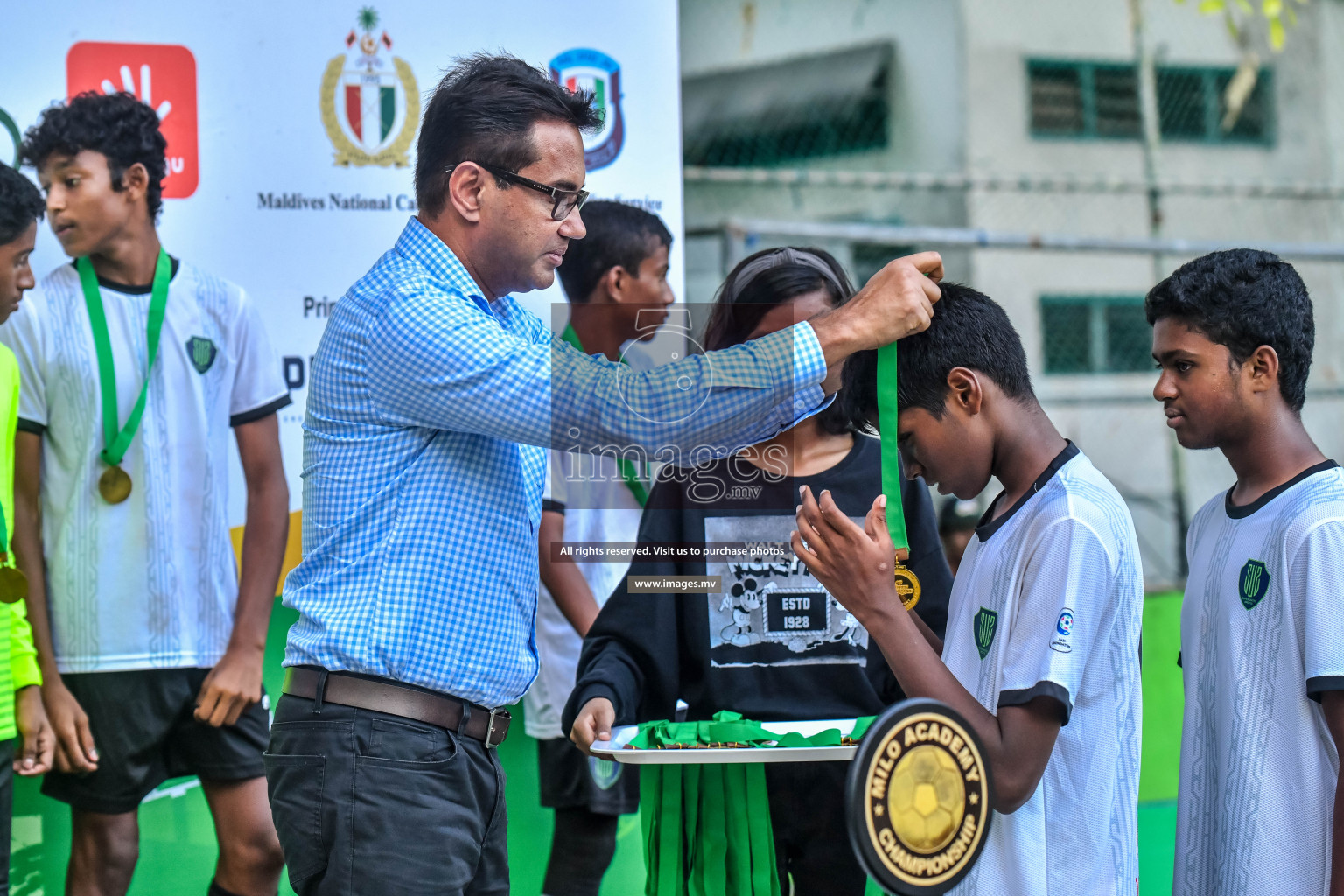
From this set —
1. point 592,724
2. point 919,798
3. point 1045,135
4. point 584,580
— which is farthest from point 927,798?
point 1045,135

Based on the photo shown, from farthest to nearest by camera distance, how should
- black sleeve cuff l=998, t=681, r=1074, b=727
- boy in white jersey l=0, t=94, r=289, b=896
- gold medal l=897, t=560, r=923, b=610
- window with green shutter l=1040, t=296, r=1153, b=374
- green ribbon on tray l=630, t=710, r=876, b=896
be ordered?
window with green shutter l=1040, t=296, r=1153, b=374 < boy in white jersey l=0, t=94, r=289, b=896 < green ribbon on tray l=630, t=710, r=876, b=896 < gold medal l=897, t=560, r=923, b=610 < black sleeve cuff l=998, t=681, r=1074, b=727

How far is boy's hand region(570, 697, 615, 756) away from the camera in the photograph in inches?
85.2

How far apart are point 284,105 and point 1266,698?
2.82 metres

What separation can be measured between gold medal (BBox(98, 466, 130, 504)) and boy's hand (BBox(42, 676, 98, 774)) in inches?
18.0

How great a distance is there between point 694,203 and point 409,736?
918 cm

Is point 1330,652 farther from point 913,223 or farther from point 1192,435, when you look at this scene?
point 913,223

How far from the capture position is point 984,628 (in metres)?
1.97

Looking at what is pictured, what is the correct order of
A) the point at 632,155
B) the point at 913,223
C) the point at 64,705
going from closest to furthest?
1. the point at 64,705
2. the point at 632,155
3. the point at 913,223

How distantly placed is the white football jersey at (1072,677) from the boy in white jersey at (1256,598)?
10.9 inches

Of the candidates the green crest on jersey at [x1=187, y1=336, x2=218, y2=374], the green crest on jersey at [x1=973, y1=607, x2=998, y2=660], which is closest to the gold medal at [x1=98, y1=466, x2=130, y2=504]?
the green crest on jersey at [x1=187, y1=336, x2=218, y2=374]

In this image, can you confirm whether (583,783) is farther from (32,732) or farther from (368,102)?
(368,102)

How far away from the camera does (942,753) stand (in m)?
1.54

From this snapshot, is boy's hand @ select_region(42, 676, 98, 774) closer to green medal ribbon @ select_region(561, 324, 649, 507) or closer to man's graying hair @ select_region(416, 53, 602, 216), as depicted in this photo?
green medal ribbon @ select_region(561, 324, 649, 507)

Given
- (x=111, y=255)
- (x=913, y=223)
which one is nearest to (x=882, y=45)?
(x=913, y=223)
